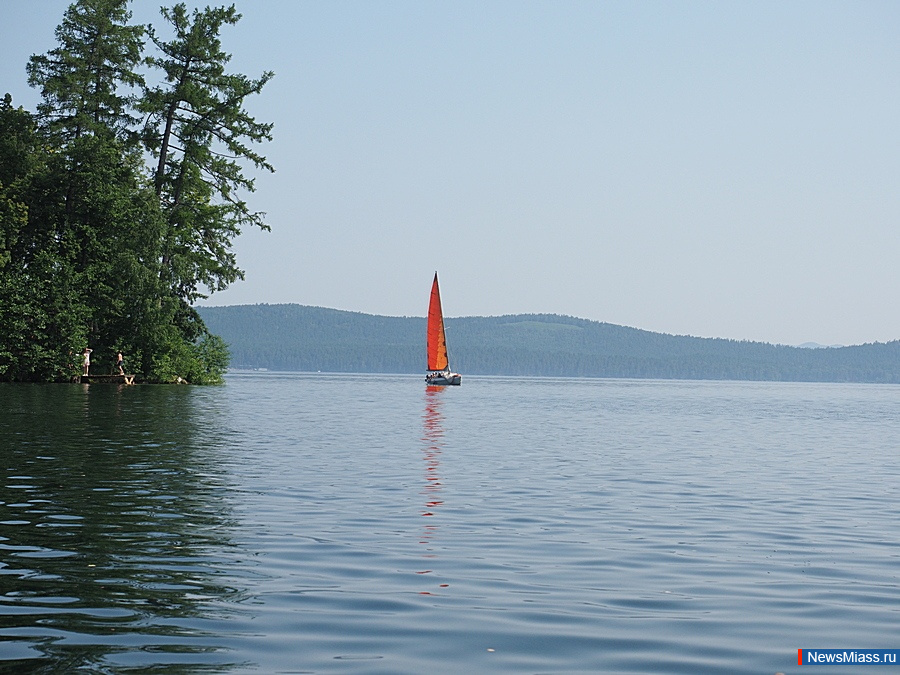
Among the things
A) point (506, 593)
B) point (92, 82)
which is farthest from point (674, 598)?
point (92, 82)

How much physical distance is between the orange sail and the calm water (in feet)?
239

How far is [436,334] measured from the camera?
105m

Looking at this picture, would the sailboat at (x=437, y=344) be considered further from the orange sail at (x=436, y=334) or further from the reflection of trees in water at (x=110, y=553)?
the reflection of trees in water at (x=110, y=553)

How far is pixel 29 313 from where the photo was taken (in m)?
62.1

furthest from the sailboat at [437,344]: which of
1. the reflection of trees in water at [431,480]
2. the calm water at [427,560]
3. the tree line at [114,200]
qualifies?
the calm water at [427,560]

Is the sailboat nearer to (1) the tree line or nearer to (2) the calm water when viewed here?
(1) the tree line

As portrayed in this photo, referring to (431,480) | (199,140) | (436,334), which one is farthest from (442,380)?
(431,480)

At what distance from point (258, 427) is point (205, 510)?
20790mm

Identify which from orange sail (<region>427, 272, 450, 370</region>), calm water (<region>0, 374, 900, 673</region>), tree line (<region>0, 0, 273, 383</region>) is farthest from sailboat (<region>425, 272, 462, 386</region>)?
calm water (<region>0, 374, 900, 673</region>)

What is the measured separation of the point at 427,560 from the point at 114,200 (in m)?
59.3

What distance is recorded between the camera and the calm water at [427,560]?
8.17 metres

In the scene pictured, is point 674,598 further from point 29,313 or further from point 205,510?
point 29,313

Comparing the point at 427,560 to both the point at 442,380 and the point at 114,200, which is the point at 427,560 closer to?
the point at 114,200

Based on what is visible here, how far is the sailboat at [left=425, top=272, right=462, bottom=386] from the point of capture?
100625mm
